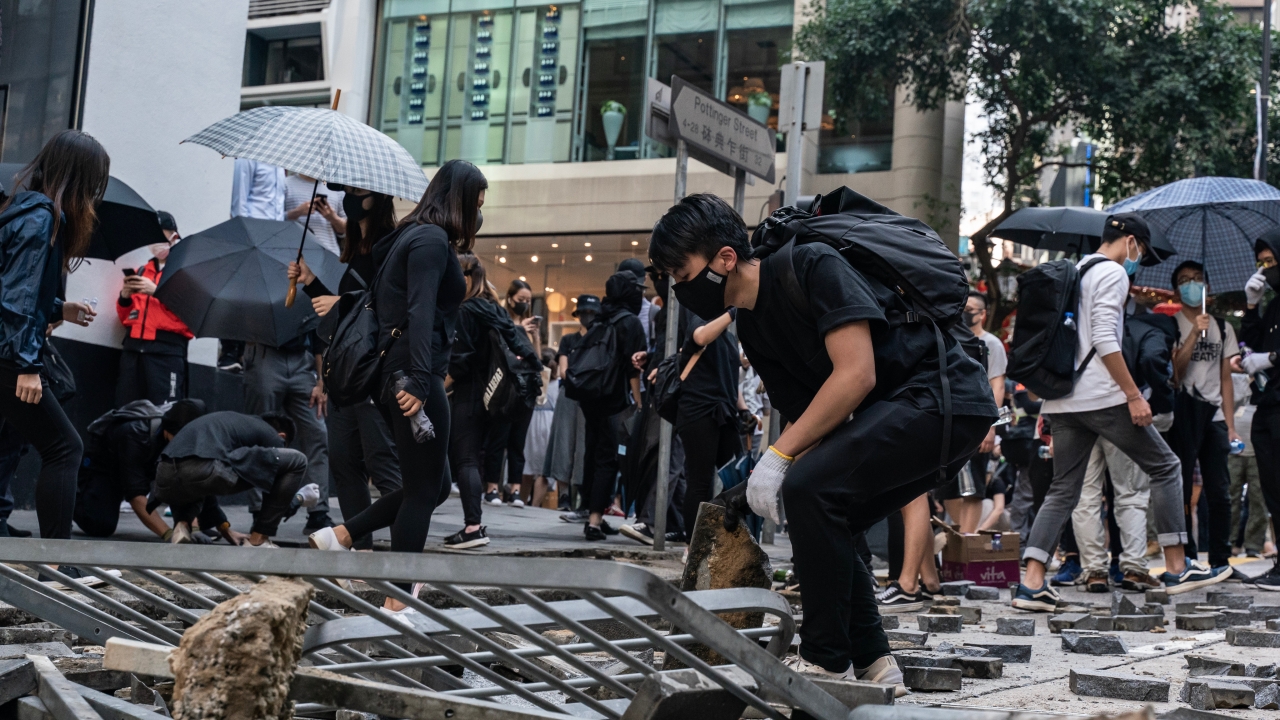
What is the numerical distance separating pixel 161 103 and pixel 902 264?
7161mm

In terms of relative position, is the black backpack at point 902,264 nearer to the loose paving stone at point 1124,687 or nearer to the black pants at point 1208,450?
the loose paving stone at point 1124,687

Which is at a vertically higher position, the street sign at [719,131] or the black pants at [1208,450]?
the street sign at [719,131]

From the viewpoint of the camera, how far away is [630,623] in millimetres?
2164

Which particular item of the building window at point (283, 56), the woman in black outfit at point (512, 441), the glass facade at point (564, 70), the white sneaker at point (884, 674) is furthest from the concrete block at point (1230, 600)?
the building window at point (283, 56)

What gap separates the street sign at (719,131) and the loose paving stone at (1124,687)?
13.7ft

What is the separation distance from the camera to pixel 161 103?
29.4ft

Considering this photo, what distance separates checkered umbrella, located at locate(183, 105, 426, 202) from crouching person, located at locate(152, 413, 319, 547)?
1.49 metres

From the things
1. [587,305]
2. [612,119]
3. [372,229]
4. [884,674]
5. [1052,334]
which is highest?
[612,119]

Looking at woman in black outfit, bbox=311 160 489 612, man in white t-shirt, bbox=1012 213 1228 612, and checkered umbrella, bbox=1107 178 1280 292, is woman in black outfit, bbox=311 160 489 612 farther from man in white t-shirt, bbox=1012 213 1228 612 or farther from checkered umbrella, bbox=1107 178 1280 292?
checkered umbrella, bbox=1107 178 1280 292

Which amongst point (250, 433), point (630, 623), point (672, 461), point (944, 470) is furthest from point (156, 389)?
point (630, 623)

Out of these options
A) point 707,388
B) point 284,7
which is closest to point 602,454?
point 707,388

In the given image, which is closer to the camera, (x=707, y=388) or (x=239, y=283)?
(x=707, y=388)

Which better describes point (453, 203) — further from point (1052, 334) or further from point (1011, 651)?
point (1052, 334)

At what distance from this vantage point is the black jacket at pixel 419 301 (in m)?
4.54
